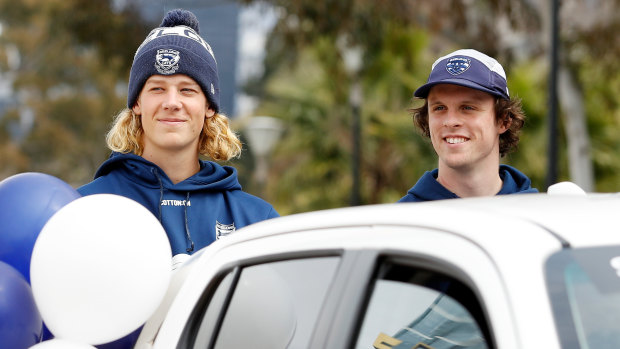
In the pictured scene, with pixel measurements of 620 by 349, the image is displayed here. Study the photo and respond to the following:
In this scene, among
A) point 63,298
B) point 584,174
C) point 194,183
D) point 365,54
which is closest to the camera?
point 63,298

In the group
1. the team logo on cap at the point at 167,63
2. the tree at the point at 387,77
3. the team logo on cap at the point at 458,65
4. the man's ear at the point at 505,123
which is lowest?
the man's ear at the point at 505,123

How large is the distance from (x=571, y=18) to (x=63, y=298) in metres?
12.4

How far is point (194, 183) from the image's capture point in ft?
11.3

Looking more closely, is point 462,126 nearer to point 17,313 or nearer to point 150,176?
point 150,176

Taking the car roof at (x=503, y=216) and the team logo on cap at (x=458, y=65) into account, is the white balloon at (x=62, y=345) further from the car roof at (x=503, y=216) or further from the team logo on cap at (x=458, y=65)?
the team logo on cap at (x=458, y=65)

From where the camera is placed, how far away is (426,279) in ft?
5.65

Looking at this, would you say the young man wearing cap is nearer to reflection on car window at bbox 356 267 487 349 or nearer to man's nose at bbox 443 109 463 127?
man's nose at bbox 443 109 463 127

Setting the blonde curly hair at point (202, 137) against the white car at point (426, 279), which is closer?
the white car at point (426, 279)

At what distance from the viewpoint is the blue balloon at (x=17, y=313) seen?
2473 millimetres

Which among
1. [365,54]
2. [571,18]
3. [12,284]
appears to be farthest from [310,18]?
[12,284]

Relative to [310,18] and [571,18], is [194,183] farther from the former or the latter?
[571,18]

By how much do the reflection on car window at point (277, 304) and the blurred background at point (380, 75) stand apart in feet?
24.6

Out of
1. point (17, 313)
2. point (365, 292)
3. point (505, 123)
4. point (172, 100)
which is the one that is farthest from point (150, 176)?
point (365, 292)

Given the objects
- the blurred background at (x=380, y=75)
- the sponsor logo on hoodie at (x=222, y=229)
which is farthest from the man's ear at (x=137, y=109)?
the blurred background at (x=380, y=75)
